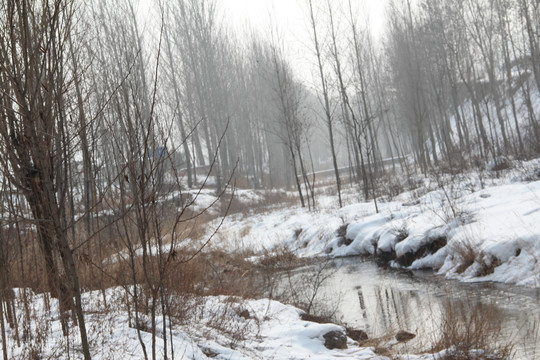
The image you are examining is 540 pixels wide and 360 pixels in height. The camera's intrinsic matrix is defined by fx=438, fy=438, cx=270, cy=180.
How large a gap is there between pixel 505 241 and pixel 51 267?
203 inches

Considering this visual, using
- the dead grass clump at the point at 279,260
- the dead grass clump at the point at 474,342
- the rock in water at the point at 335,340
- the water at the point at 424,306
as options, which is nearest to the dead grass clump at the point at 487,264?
the water at the point at 424,306

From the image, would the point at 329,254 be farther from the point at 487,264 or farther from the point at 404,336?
the point at 404,336

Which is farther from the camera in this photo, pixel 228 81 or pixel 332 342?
pixel 228 81

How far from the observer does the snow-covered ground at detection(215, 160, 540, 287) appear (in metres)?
5.55

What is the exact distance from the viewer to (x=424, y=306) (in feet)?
16.4

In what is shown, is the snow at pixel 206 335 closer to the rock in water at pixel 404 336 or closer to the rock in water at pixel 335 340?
the rock in water at pixel 335 340

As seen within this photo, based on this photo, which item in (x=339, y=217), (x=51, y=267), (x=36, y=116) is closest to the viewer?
(x=36, y=116)

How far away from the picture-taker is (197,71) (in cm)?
2348

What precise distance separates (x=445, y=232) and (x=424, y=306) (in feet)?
7.78

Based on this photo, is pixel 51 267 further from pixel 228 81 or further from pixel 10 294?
pixel 228 81

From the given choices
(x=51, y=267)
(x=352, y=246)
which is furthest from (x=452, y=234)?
(x=51, y=267)

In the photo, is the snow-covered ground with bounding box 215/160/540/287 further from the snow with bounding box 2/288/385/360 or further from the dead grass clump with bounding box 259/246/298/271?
the snow with bounding box 2/288/385/360

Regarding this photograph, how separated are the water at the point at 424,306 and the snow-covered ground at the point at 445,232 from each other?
0.39m

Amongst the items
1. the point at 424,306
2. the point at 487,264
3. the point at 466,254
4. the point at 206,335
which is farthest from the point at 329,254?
the point at 206,335
